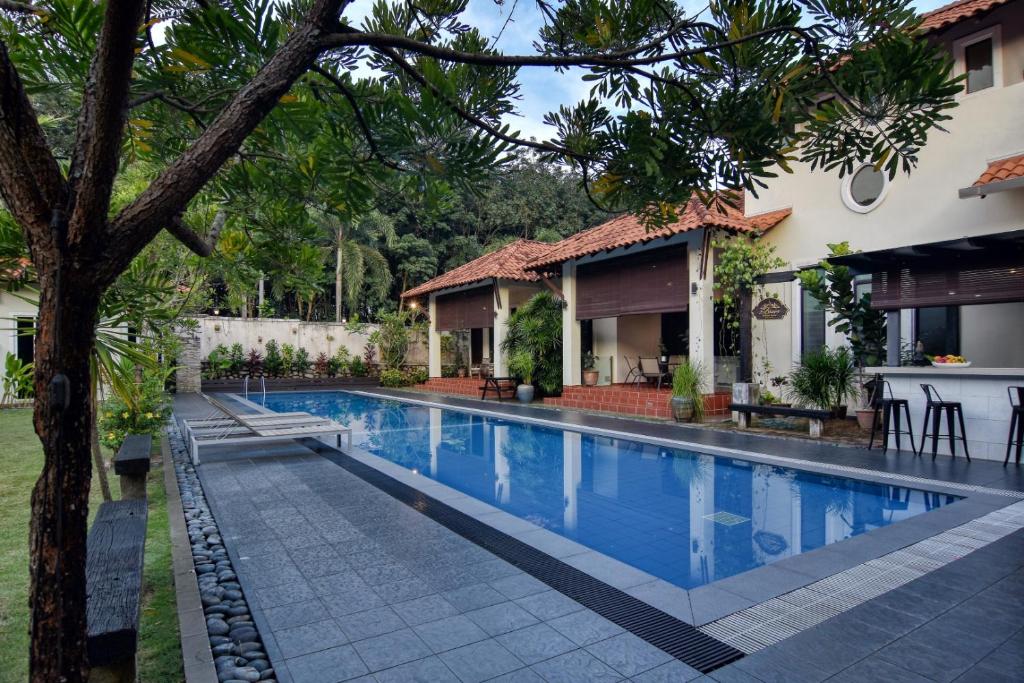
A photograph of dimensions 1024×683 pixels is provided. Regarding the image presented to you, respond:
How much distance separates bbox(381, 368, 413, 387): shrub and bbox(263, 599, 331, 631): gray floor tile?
66.1 feet

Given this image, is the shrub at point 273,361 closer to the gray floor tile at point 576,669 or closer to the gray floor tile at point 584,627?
the gray floor tile at point 584,627

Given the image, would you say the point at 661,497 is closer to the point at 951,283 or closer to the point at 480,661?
the point at 480,661

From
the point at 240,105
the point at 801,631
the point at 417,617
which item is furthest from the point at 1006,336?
the point at 240,105

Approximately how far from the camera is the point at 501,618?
11.5ft

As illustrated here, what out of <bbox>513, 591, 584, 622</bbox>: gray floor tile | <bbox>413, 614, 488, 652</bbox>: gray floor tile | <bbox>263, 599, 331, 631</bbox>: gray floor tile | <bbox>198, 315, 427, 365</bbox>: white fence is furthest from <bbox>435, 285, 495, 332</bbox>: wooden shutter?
<bbox>413, 614, 488, 652</bbox>: gray floor tile

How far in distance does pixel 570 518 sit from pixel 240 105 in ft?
18.5

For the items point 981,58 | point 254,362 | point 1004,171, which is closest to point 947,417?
point 1004,171

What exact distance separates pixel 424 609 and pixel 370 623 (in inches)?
13.8

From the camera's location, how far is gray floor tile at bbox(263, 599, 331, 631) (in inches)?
137

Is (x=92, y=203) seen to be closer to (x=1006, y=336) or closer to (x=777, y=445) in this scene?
(x=777, y=445)

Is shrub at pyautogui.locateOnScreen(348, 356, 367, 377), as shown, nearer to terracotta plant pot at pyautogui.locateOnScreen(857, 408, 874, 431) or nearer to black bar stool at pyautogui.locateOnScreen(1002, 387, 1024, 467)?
terracotta plant pot at pyautogui.locateOnScreen(857, 408, 874, 431)

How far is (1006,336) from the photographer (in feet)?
32.0

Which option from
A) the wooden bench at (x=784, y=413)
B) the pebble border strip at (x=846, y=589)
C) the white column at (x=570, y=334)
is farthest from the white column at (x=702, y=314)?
the pebble border strip at (x=846, y=589)

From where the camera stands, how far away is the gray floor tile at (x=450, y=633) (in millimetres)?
3193
